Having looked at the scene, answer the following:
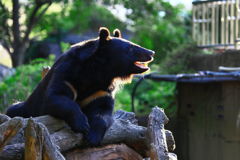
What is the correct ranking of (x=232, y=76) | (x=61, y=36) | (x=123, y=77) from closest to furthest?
(x=123, y=77), (x=232, y=76), (x=61, y=36)

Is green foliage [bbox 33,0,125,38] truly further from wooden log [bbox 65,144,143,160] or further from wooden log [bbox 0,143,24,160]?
wooden log [bbox 0,143,24,160]

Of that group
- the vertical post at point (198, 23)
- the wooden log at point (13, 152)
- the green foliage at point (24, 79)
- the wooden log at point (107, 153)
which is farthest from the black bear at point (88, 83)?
the vertical post at point (198, 23)

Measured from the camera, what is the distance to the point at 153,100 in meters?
15.3

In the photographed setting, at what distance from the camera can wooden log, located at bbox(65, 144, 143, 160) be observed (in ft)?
14.7

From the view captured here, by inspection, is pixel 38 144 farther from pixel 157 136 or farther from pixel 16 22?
pixel 16 22

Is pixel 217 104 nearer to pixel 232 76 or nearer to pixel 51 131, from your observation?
pixel 232 76

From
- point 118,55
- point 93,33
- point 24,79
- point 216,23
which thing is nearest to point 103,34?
point 118,55

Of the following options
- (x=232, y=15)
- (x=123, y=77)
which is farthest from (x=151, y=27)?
(x=123, y=77)

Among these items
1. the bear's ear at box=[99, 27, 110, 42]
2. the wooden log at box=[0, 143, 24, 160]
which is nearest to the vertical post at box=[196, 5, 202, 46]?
the bear's ear at box=[99, 27, 110, 42]

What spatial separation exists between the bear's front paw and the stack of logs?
0.20 ft

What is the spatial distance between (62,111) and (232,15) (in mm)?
7398

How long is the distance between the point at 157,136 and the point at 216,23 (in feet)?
24.3

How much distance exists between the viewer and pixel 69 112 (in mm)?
4457

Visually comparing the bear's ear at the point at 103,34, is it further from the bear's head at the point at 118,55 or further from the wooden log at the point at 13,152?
the wooden log at the point at 13,152
